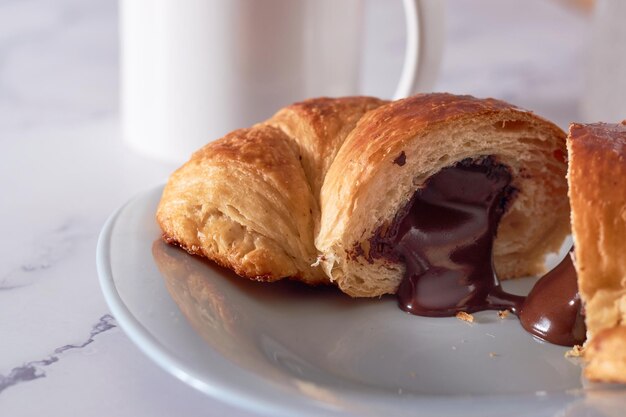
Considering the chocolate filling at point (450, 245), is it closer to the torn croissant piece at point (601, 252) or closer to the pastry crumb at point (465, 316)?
the pastry crumb at point (465, 316)

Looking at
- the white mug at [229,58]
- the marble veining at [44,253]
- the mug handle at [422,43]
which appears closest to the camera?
the marble veining at [44,253]

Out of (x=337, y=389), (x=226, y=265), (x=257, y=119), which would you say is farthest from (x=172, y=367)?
(x=257, y=119)

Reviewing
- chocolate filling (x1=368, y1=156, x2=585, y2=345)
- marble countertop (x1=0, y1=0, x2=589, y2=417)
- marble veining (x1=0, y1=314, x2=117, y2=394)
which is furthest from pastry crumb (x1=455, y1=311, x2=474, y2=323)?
marble veining (x1=0, y1=314, x2=117, y2=394)

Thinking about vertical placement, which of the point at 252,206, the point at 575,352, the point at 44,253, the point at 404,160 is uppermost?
the point at 404,160

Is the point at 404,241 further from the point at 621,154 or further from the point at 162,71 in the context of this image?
the point at 162,71

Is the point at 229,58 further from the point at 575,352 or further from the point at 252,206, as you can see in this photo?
the point at 575,352

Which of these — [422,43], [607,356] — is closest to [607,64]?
[422,43]

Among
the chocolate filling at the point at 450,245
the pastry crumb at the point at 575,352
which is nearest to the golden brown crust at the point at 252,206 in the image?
the chocolate filling at the point at 450,245

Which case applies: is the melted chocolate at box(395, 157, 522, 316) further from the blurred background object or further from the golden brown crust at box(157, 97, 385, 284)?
the blurred background object
